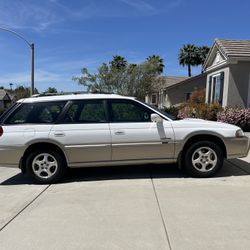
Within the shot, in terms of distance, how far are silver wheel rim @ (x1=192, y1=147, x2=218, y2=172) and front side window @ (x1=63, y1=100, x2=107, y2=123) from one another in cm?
197

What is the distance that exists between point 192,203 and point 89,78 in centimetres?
2430

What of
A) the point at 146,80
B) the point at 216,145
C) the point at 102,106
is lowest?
the point at 216,145

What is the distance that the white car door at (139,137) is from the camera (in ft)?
21.9

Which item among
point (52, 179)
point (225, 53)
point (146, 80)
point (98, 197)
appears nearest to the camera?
point (98, 197)

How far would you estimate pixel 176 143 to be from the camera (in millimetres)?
6750

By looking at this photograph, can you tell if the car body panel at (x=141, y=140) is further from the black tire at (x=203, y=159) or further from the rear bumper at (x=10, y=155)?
the rear bumper at (x=10, y=155)

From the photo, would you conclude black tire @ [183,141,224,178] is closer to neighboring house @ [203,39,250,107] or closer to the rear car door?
the rear car door

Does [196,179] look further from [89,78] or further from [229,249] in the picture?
[89,78]

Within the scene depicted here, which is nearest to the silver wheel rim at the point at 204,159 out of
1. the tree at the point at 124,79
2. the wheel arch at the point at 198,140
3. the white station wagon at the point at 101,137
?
the white station wagon at the point at 101,137

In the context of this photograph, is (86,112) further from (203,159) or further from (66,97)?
(203,159)

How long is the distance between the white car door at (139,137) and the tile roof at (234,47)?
9.70 metres

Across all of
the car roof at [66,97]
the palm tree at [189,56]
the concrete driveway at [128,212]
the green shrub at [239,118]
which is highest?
the palm tree at [189,56]

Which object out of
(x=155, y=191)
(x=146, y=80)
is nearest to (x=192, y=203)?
(x=155, y=191)

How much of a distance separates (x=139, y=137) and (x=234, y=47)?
11.2 metres
